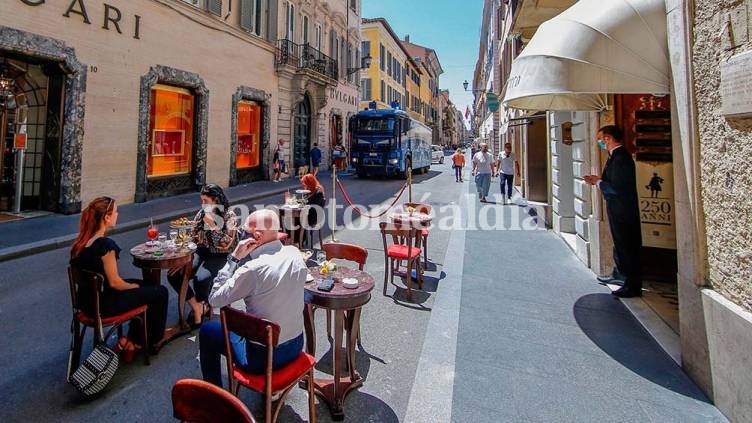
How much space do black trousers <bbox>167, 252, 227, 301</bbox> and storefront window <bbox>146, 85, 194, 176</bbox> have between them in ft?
31.0

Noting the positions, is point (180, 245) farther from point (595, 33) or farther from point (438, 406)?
point (595, 33)

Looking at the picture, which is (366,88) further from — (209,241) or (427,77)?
(209,241)

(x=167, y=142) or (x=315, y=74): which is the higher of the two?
(x=315, y=74)

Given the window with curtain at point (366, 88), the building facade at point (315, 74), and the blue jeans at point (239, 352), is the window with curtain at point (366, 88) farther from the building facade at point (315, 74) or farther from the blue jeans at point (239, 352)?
the blue jeans at point (239, 352)

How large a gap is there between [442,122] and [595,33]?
87123mm

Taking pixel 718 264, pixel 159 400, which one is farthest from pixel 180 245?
Answer: pixel 718 264

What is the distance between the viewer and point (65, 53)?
902cm

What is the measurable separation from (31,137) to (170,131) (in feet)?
12.9

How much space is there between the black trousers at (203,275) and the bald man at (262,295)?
1459 mm

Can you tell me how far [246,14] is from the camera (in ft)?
50.1

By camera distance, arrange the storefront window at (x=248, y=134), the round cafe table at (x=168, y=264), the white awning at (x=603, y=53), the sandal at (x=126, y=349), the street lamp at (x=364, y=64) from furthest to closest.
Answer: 1. the street lamp at (x=364, y=64)
2. the storefront window at (x=248, y=134)
3. the round cafe table at (x=168, y=264)
4. the white awning at (x=603, y=53)
5. the sandal at (x=126, y=349)

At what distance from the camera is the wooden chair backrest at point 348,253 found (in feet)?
12.1

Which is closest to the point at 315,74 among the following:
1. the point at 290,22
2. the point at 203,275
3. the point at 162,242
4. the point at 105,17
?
the point at 290,22

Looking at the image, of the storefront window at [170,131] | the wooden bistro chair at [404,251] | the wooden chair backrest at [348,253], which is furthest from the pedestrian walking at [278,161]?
the wooden chair backrest at [348,253]
